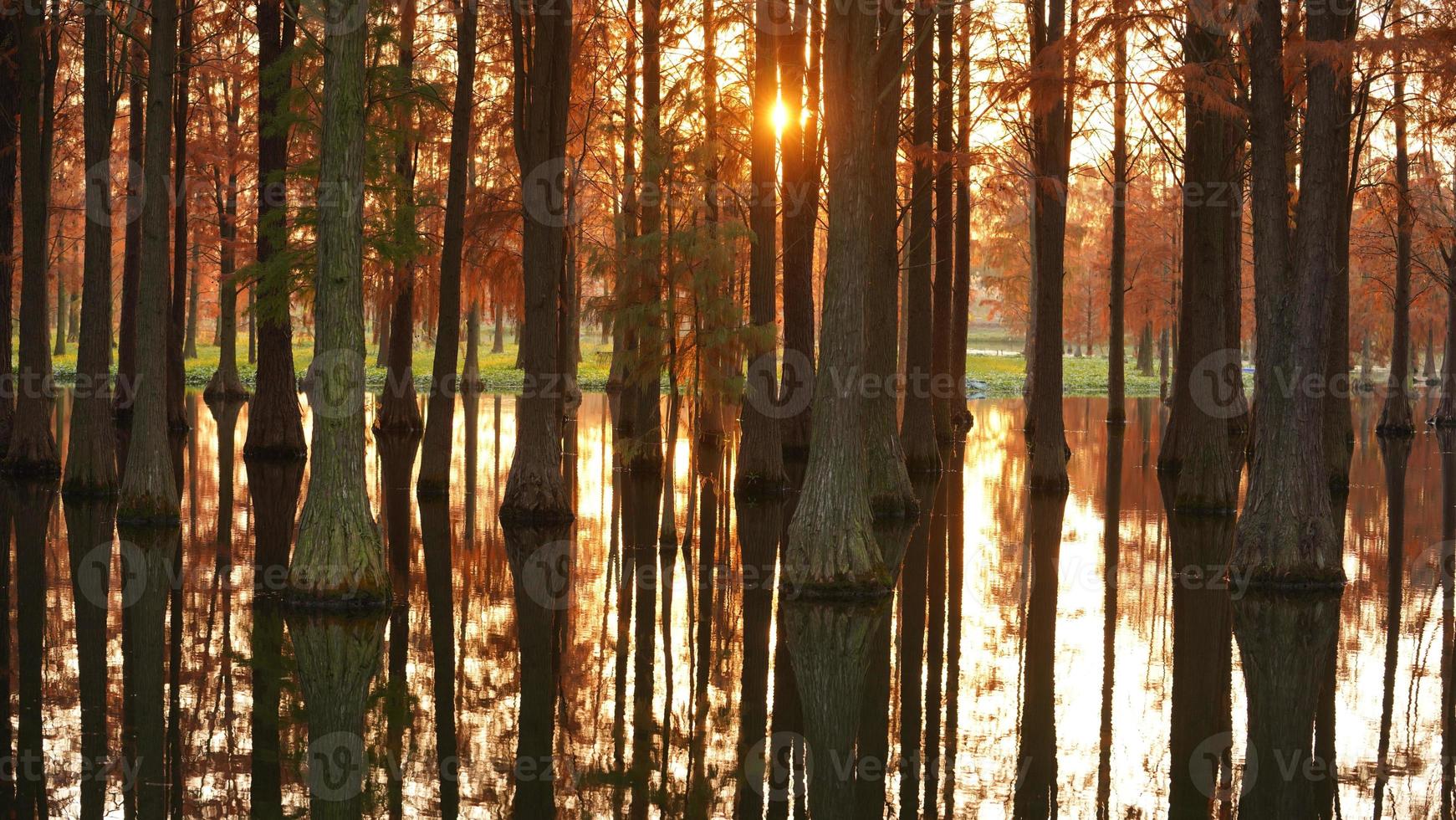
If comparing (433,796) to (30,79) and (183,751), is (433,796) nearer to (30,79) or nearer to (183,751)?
(183,751)

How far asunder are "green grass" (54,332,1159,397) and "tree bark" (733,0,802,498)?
2295 centimetres

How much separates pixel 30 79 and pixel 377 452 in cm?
919

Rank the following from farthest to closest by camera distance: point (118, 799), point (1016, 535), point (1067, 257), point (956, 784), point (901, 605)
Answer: point (1067, 257) → point (1016, 535) → point (901, 605) → point (956, 784) → point (118, 799)

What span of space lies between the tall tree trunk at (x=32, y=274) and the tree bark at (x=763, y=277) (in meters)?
10.1

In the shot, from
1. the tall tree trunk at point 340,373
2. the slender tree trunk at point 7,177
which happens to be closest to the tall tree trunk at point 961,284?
the slender tree trunk at point 7,177

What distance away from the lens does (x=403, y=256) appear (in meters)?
20.8

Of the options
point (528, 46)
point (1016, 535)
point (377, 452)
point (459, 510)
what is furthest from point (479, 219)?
point (1016, 535)

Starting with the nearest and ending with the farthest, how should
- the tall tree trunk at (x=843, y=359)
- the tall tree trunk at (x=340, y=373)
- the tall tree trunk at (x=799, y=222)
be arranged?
the tall tree trunk at (x=340, y=373), the tall tree trunk at (x=843, y=359), the tall tree trunk at (x=799, y=222)

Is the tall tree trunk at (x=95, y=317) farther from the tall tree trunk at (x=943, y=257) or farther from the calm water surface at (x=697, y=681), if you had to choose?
the tall tree trunk at (x=943, y=257)

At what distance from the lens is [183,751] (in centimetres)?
747

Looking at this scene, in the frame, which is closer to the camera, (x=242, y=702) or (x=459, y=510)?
(x=242, y=702)

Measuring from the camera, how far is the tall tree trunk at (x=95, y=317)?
17750 millimetres

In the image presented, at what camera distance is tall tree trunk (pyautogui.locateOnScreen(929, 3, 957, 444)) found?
24.4 m

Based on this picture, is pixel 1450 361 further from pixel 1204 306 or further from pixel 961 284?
pixel 1204 306
